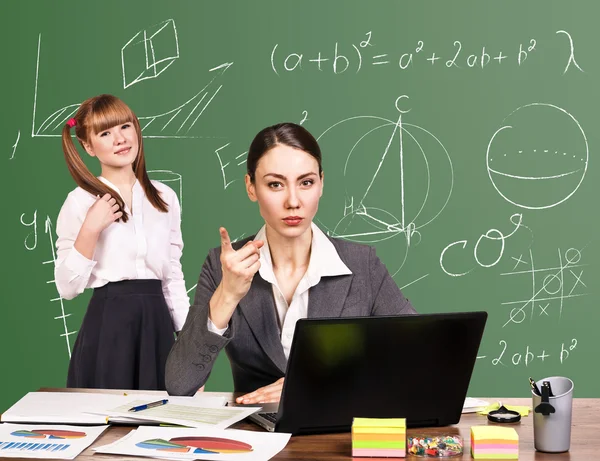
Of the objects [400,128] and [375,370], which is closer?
[375,370]

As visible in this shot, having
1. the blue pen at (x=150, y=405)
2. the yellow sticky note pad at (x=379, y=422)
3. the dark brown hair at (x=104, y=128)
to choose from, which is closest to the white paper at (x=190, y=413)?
the blue pen at (x=150, y=405)

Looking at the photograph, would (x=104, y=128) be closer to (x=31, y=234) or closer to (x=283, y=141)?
(x=31, y=234)

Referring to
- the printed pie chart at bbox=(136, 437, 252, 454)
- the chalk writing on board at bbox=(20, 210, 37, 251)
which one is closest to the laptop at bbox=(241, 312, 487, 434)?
the printed pie chart at bbox=(136, 437, 252, 454)

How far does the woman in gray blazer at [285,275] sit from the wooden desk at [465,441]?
35 cm

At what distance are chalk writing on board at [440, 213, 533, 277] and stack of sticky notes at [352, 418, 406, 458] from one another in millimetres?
1960

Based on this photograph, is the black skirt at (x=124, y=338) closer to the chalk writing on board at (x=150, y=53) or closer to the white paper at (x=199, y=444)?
the chalk writing on board at (x=150, y=53)

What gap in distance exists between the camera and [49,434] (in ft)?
5.91

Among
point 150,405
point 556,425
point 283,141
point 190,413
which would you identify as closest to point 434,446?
point 556,425

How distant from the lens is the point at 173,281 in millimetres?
3125

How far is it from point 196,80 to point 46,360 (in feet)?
4.00

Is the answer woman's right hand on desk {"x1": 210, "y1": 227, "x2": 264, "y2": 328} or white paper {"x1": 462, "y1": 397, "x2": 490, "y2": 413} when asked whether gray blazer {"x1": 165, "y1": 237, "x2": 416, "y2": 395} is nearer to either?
woman's right hand on desk {"x1": 210, "y1": 227, "x2": 264, "y2": 328}

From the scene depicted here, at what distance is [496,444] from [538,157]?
2098 mm

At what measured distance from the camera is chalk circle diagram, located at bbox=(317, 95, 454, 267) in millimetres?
3596

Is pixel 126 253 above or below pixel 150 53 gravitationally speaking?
below
